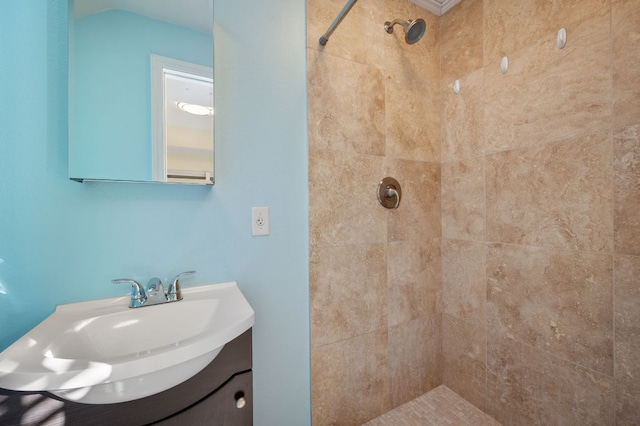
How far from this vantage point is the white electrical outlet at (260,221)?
108cm

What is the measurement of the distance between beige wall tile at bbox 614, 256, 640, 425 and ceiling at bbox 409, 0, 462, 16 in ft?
5.22

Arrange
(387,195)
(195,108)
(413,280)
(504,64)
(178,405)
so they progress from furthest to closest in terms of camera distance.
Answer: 1. (413,280)
2. (387,195)
3. (504,64)
4. (195,108)
5. (178,405)

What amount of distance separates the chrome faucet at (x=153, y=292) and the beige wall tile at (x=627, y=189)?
5.32 ft

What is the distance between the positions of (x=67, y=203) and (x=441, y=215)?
1.80 metres

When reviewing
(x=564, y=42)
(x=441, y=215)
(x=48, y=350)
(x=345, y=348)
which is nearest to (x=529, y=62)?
(x=564, y=42)

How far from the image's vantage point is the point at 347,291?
4.20 ft

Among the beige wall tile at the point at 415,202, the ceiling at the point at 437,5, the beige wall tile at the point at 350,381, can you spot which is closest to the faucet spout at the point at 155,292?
the beige wall tile at the point at 350,381

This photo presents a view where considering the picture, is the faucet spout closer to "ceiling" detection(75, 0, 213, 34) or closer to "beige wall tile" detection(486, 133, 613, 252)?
"ceiling" detection(75, 0, 213, 34)

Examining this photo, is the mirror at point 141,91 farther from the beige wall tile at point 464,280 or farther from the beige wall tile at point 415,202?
the beige wall tile at point 464,280

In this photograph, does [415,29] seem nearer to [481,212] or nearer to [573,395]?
[481,212]

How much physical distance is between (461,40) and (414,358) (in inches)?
76.0

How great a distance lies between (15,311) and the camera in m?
0.75

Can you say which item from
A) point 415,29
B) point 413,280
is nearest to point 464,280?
point 413,280

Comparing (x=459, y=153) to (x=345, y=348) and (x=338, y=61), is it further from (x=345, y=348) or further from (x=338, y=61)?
(x=345, y=348)
